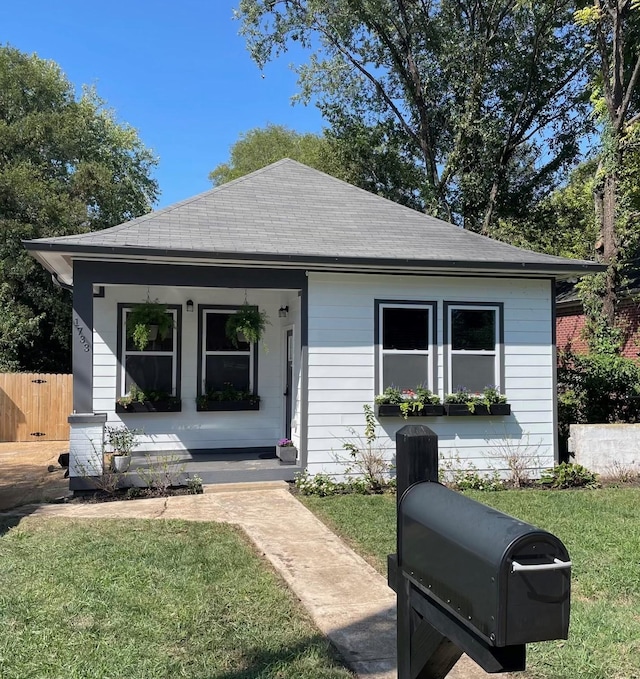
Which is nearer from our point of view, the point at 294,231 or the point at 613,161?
the point at 294,231

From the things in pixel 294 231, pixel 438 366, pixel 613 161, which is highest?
pixel 613 161

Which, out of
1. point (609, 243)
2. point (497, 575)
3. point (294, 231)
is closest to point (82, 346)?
point (294, 231)

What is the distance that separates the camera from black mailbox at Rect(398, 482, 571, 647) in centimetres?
128

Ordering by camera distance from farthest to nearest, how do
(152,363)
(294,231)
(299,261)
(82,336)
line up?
(152,363) < (294,231) < (299,261) < (82,336)

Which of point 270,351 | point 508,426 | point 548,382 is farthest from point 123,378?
point 548,382

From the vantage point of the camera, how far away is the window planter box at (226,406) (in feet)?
31.0

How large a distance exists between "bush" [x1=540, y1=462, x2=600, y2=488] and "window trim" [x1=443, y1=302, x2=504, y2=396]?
4.46 feet

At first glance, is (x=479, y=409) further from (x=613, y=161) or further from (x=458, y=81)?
(x=458, y=81)

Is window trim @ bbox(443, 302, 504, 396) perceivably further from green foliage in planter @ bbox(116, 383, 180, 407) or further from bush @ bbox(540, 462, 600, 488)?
green foliage in planter @ bbox(116, 383, 180, 407)

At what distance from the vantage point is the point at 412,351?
831cm

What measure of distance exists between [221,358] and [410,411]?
3.39 m

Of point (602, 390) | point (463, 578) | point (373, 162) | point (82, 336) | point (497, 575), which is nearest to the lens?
point (497, 575)

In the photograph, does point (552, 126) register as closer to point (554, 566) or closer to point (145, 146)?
point (145, 146)

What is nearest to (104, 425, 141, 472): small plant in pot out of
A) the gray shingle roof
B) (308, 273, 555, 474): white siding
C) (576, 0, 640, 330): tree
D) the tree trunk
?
(308, 273, 555, 474): white siding
